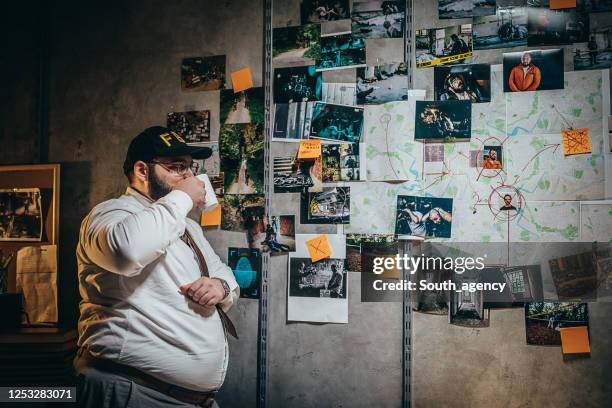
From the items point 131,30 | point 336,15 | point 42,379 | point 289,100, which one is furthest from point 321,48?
point 42,379

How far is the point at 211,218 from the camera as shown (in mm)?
2217

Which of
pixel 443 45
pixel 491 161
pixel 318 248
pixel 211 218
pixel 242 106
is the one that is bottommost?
pixel 318 248

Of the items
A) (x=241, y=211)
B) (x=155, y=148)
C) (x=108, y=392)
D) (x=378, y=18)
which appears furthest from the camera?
(x=241, y=211)

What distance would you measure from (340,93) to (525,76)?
33.6 inches

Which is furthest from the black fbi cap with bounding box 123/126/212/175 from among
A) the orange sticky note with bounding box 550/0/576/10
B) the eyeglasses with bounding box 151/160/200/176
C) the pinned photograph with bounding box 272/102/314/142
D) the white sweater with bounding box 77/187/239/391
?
the orange sticky note with bounding box 550/0/576/10

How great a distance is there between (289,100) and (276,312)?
109cm

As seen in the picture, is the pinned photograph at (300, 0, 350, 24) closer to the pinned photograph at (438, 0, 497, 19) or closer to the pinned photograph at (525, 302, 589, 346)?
the pinned photograph at (438, 0, 497, 19)

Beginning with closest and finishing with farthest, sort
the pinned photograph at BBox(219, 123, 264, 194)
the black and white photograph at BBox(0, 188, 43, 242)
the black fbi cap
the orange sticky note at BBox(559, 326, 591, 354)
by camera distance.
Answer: the black fbi cap < the orange sticky note at BBox(559, 326, 591, 354) < the pinned photograph at BBox(219, 123, 264, 194) < the black and white photograph at BBox(0, 188, 43, 242)

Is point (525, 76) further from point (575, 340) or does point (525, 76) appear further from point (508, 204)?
point (575, 340)

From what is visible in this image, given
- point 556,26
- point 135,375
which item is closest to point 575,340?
point 556,26

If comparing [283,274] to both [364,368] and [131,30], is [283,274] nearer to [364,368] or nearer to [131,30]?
[364,368]

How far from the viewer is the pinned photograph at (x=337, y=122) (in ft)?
6.75

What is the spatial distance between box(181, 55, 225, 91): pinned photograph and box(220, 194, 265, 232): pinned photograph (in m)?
0.60

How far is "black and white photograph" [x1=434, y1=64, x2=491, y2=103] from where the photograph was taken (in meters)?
1.94
